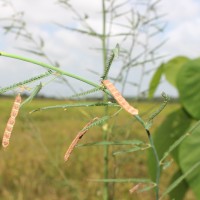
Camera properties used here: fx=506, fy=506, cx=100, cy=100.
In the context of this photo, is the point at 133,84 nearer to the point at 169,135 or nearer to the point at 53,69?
the point at 169,135

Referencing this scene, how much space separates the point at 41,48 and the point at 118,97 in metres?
1.07

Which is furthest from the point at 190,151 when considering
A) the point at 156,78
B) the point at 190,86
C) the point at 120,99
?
the point at 120,99

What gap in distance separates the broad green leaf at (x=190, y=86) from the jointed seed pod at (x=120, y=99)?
0.87m

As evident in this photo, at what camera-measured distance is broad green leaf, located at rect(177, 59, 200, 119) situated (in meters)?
1.21

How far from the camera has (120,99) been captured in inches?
13.3

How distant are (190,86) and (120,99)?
916mm

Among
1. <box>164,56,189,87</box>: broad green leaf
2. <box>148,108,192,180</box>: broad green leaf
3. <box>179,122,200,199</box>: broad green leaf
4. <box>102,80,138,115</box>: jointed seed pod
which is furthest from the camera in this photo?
<box>164,56,189,87</box>: broad green leaf

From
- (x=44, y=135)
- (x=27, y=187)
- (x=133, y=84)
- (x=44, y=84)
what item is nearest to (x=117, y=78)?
(x=133, y=84)

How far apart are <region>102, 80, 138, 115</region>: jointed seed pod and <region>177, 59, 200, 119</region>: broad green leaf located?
2.86ft

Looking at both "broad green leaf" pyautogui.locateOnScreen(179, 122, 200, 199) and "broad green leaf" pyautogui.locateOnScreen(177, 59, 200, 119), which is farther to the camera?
"broad green leaf" pyautogui.locateOnScreen(177, 59, 200, 119)

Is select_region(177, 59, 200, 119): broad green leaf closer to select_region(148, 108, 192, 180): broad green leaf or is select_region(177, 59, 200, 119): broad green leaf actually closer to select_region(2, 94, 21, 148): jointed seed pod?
select_region(148, 108, 192, 180): broad green leaf

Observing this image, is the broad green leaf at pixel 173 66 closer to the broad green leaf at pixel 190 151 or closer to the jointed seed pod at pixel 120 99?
the broad green leaf at pixel 190 151

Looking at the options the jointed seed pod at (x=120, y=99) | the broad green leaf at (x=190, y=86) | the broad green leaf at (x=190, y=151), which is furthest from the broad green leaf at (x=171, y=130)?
the jointed seed pod at (x=120, y=99)

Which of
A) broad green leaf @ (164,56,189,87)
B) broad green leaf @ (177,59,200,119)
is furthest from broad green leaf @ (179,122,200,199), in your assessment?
broad green leaf @ (164,56,189,87)
